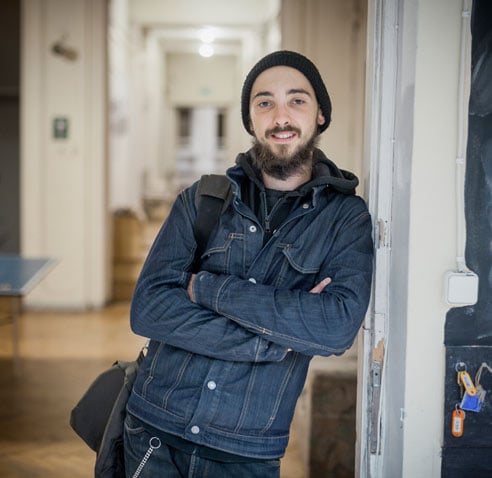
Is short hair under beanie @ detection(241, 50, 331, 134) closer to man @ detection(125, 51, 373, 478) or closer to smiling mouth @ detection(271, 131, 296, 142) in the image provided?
man @ detection(125, 51, 373, 478)

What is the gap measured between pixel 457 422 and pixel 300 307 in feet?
2.01

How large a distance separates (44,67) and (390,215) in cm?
657

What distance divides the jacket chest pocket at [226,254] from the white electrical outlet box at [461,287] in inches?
23.9

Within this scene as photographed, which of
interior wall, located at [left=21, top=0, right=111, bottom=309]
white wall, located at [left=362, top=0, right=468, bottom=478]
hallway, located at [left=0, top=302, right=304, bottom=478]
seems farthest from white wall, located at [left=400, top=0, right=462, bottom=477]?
interior wall, located at [left=21, top=0, right=111, bottom=309]

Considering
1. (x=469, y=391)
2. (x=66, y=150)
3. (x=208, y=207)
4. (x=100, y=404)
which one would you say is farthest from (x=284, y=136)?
(x=66, y=150)

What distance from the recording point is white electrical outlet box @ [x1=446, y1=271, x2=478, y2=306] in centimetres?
197

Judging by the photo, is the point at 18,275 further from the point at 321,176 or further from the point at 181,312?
the point at 321,176

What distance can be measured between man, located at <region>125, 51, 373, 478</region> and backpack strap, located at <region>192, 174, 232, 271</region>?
2cm

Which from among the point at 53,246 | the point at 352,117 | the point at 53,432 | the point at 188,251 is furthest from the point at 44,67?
the point at 188,251

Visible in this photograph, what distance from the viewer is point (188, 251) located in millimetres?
2088

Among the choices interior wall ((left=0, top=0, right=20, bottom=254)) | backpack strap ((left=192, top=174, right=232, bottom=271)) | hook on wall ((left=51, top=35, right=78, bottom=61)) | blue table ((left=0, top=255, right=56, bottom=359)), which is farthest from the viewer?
interior wall ((left=0, top=0, right=20, bottom=254))

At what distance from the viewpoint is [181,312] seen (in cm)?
196

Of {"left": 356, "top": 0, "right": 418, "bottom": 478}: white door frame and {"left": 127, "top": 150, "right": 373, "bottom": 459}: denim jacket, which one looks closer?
{"left": 127, "top": 150, "right": 373, "bottom": 459}: denim jacket

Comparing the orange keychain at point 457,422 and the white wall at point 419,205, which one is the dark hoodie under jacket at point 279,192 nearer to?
the white wall at point 419,205
